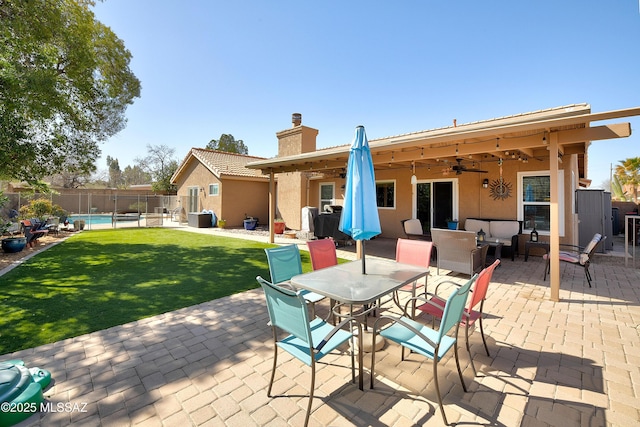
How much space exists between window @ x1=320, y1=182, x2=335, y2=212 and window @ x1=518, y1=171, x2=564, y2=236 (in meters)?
7.49

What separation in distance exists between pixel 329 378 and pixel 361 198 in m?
1.94

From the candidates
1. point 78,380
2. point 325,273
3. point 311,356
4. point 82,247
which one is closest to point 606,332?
point 325,273

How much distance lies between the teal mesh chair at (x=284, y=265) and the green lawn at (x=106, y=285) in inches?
66.0

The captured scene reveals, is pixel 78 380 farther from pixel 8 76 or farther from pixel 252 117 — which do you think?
pixel 252 117

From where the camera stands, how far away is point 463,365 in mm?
2877

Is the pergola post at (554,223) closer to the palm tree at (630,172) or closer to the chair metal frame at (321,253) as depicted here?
the chair metal frame at (321,253)

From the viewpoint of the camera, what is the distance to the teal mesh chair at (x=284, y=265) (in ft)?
12.6

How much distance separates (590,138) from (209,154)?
19.2 meters

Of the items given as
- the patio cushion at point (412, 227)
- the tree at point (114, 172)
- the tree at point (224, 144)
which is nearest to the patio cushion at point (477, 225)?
the patio cushion at point (412, 227)

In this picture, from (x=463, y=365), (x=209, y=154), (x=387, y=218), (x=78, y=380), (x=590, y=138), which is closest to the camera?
(x=78, y=380)

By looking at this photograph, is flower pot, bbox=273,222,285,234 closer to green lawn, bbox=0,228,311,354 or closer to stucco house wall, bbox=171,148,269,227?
green lawn, bbox=0,228,311,354

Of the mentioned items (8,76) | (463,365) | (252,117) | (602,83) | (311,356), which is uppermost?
(252,117)

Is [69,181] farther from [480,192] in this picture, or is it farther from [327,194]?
[480,192]

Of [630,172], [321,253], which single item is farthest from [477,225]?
[630,172]
